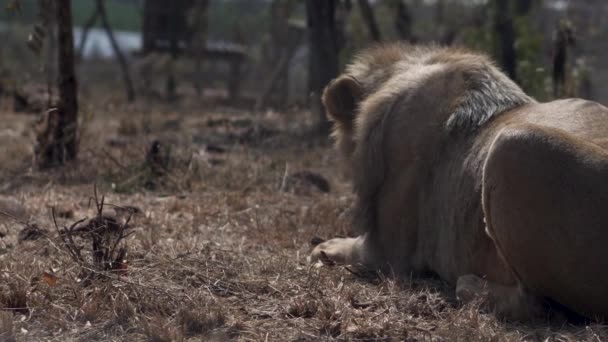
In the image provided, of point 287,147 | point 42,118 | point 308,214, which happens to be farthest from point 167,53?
point 308,214

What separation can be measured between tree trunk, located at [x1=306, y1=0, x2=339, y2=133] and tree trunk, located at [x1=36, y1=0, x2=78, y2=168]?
287 centimetres

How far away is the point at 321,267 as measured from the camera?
5.12 metres

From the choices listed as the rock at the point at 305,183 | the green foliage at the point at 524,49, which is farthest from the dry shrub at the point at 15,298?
the green foliage at the point at 524,49

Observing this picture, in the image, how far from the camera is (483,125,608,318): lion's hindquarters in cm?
397

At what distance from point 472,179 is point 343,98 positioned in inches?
50.5

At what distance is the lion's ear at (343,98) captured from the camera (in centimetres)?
581

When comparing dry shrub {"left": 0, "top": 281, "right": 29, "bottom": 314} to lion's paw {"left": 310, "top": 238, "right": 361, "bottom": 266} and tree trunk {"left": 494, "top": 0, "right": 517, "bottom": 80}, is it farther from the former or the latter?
tree trunk {"left": 494, "top": 0, "right": 517, "bottom": 80}

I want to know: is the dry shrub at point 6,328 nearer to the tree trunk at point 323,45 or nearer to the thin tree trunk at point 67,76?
the thin tree trunk at point 67,76

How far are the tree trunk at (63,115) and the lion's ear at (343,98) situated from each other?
99.1 inches

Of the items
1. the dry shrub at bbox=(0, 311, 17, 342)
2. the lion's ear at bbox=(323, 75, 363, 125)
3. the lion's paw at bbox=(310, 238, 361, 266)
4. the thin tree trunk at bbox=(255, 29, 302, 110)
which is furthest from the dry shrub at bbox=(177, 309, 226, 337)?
the thin tree trunk at bbox=(255, 29, 302, 110)

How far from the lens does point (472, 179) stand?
15.8 feet

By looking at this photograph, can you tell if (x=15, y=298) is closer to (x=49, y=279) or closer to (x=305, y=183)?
(x=49, y=279)

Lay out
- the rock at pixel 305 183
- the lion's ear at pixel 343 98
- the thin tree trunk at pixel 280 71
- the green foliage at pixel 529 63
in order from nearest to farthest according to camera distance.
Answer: the lion's ear at pixel 343 98 < the rock at pixel 305 183 < the green foliage at pixel 529 63 < the thin tree trunk at pixel 280 71

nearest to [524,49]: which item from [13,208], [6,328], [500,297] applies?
[13,208]
